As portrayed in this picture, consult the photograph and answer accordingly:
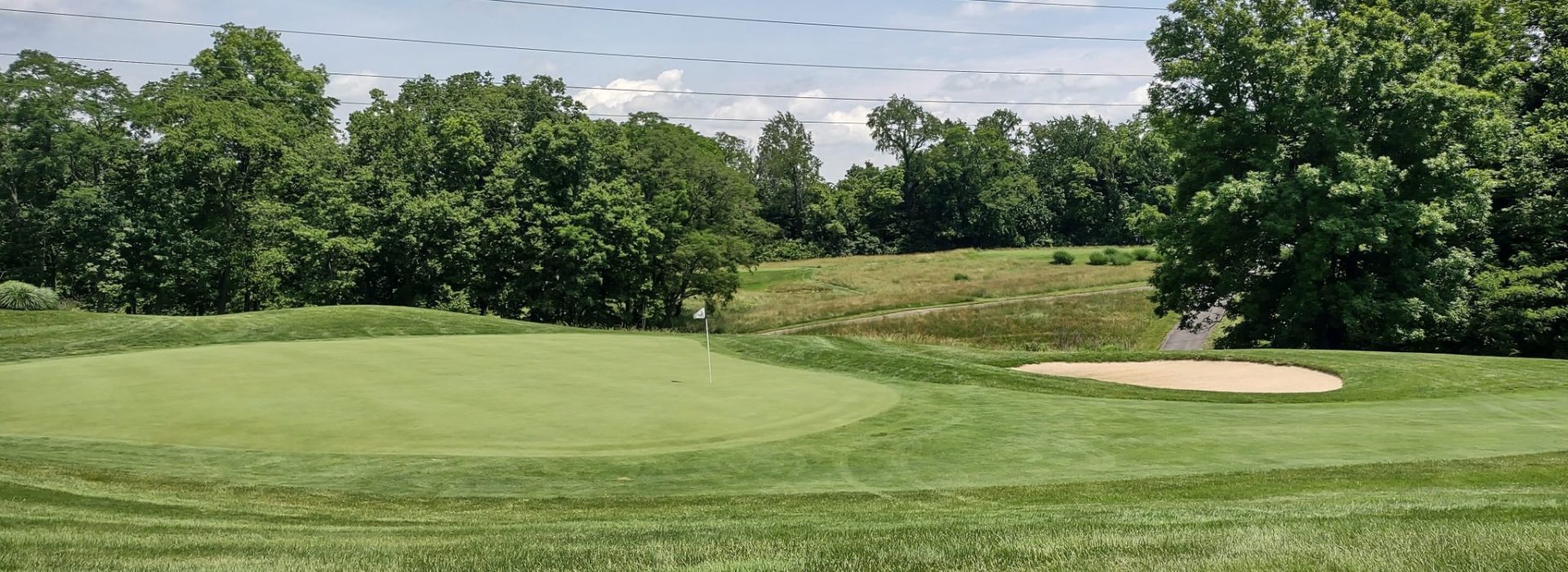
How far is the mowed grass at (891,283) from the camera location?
5778cm

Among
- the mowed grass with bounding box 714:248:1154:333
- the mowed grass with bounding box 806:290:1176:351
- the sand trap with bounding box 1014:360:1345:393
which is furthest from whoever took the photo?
the mowed grass with bounding box 714:248:1154:333

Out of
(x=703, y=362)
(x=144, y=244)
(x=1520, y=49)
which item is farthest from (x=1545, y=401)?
(x=144, y=244)

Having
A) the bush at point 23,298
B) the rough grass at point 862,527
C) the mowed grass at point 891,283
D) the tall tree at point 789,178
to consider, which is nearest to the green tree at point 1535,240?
the rough grass at point 862,527

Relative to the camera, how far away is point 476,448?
39.2 ft

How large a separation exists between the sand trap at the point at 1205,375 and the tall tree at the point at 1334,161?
27.7 ft

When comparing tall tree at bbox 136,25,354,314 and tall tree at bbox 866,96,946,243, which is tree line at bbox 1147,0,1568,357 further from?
tall tree at bbox 866,96,946,243

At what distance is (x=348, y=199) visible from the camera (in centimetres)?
4712

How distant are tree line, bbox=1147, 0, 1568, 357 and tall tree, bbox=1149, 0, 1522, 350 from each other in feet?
0.20

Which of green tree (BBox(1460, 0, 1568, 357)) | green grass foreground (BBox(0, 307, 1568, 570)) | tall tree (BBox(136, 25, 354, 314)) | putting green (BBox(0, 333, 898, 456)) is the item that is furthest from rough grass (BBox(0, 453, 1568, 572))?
tall tree (BBox(136, 25, 354, 314))

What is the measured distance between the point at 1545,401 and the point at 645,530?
16.4 metres

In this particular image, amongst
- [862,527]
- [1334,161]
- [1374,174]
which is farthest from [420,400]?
[1334,161]

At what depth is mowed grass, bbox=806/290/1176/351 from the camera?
41.9m

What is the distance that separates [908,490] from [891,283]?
6197 centimetres

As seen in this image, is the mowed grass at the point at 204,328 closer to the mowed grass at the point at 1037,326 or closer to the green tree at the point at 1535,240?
the mowed grass at the point at 1037,326
